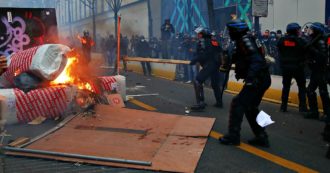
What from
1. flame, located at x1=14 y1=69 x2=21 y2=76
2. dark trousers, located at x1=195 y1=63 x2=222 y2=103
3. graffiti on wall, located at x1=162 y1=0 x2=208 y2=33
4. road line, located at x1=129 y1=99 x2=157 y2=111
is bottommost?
road line, located at x1=129 y1=99 x2=157 y2=111

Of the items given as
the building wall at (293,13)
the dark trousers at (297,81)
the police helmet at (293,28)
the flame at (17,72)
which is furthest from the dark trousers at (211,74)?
the building wall at (293,13)

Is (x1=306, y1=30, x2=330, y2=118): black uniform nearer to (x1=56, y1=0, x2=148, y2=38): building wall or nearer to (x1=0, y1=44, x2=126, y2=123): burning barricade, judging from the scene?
(x1=0, y1=44, x2=126, y2=123): burning barricade

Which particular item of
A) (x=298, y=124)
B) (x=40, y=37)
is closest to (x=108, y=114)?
(x=298, y=124)

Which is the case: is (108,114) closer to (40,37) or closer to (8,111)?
(8,111)

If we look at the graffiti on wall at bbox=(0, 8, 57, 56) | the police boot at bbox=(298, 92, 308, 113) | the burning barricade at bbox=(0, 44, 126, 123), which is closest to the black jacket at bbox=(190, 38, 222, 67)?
the police boot at bbox=(298, 92, 308, 113)

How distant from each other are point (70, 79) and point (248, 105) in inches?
155

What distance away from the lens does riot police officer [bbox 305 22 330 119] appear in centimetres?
765

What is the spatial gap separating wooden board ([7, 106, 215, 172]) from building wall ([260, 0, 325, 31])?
28.5 feet

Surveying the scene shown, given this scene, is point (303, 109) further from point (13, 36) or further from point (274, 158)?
point (13, 36)

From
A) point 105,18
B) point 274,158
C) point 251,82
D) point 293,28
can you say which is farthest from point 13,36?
point 105,18

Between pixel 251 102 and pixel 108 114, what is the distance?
9.09 feet

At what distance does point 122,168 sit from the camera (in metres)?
5.09

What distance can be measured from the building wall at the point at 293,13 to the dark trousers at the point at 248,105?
918cm

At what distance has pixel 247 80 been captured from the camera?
5902 millimetres
